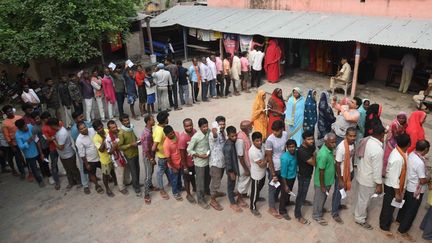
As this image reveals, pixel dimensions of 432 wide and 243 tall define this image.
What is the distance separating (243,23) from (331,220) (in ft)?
29.9

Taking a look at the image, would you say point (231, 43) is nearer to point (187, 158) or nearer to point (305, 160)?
point (187, 158)

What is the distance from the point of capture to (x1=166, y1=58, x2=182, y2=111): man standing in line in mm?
9617

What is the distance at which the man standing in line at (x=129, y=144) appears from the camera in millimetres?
5559

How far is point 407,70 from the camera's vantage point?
34.7ft

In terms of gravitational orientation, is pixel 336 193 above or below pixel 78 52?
below

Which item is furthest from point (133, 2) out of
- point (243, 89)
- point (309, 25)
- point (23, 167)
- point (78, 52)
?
point (23, 167)

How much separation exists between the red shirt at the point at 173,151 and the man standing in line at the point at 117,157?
33.9 inches

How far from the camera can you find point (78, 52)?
10.4m

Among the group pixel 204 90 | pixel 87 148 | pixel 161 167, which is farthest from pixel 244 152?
pixel 204 90

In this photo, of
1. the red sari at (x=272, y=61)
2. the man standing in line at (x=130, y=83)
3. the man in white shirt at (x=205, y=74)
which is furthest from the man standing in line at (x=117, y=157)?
the red sari at (x=272, y=61)

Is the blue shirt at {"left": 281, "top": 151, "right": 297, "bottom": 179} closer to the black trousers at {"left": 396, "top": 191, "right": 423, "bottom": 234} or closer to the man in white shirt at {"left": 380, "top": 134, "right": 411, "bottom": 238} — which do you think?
the man in white shirt at {"left": 380, "top": 134, "right": 411, "bottom": 238}

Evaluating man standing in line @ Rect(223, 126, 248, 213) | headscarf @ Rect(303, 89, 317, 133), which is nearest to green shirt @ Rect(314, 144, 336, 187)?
man standing in line @ Rect(223, 126, 248, 213)

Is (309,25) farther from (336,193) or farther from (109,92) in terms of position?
(336,193)

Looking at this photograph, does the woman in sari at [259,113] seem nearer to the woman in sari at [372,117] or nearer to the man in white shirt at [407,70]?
the woman in sari at [372,117]
